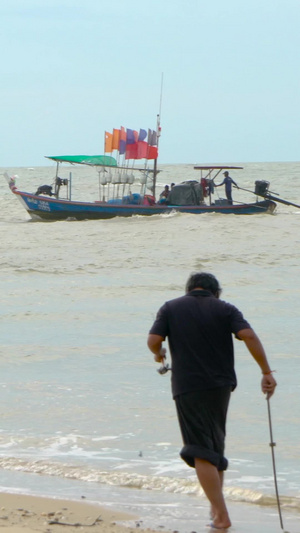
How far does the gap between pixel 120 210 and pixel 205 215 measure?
2859mm

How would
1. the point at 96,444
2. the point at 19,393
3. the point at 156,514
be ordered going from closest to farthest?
1. the point at 156,514
2. the point at 96,444
3. the point at 19,393

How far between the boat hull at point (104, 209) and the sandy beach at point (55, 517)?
23.3 m

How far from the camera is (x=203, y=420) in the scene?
4.16 metres

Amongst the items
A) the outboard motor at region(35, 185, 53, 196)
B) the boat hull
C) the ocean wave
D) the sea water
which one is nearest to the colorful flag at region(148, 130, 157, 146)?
the boat hull

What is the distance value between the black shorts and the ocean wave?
3.23 feet

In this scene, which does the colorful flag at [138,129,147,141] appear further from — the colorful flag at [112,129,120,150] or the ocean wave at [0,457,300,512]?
the ocean wave at [0,457,300,512]

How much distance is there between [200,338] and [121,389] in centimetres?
383

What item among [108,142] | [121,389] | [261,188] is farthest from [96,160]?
[121,389]

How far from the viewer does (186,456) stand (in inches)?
165

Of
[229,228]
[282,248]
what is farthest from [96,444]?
[229,228]

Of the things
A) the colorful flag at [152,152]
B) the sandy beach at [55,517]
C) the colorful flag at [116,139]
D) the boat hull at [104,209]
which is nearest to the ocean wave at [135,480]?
the sandy beach at [55,517]

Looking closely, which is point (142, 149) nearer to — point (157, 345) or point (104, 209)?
point (104, 209)

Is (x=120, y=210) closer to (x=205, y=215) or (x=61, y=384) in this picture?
(x=205, y=215)

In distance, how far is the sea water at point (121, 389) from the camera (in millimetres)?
5324
